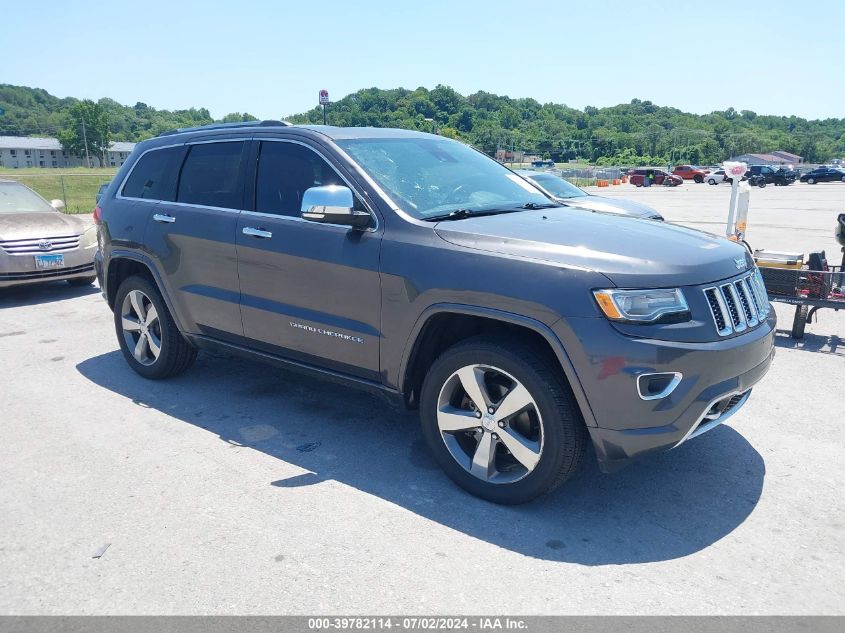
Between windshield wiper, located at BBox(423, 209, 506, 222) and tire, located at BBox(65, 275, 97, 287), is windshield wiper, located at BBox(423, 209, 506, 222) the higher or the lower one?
the higher one

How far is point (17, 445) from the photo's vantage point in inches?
167

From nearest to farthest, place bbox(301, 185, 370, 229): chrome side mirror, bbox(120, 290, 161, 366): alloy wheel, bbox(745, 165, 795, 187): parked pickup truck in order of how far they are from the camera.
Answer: bbox(301, 185, 370, 229): chrome side mirror < bbox(120, 290, 161, 366): alloy wheel < bbox(745, 165, 795, 187): parked pickup truck

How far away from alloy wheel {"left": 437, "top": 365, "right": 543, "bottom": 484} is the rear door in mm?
1730

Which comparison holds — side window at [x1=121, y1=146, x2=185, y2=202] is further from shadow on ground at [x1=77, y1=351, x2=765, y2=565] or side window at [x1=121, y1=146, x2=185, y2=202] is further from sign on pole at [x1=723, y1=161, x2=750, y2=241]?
sign on pole at [x1=723, y1=161, x2=750, y2=241]

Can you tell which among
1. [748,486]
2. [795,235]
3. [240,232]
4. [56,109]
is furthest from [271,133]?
[56,109]

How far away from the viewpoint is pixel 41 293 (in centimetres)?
928

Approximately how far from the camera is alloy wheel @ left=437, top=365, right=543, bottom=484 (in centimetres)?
329

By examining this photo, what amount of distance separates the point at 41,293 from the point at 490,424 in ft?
26.8

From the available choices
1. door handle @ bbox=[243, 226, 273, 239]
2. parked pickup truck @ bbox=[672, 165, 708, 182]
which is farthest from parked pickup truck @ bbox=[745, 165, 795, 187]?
door handle @ bbox=[243, 226, 273, 239]

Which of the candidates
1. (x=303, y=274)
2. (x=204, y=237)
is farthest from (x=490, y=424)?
(x=204, y=237)

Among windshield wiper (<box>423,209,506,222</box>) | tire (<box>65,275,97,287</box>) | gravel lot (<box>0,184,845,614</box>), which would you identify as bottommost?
gravel lot (<box>0,184,845,614</box>)

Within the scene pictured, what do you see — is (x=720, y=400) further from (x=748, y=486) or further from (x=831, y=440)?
(x=831, y=440)

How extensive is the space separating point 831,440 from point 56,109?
177352 mm

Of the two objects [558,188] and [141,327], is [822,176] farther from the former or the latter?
[141,327]
